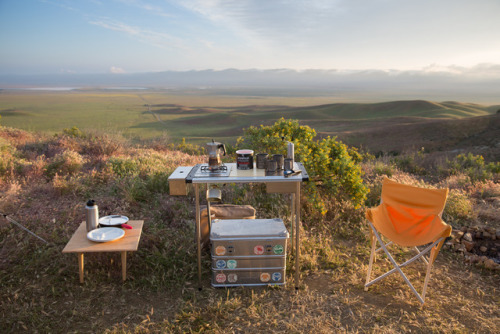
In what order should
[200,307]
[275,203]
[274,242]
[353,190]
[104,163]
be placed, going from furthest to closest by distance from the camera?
[104,163]
[275,203]
[353,190]
[274,242]
[200,307]

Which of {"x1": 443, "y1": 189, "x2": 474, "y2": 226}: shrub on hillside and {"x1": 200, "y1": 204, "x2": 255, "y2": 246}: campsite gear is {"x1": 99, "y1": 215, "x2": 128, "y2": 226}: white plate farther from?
{"x1": 443, "y1": 189, "x2": 474, "y2": 226}: shrub on hillside

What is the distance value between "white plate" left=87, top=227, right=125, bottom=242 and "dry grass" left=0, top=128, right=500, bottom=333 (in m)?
0.40

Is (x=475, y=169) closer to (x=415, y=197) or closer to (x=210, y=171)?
(x=415, y=197)

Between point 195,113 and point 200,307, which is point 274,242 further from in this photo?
point 195,113

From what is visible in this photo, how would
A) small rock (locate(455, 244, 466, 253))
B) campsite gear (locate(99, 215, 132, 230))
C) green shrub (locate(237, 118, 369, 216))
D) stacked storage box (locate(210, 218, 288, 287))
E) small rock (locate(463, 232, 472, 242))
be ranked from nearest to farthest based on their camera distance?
stacked storage box (locate(210, 218, 288, 287)), campsite gear (locate(99, 215, 132, 230)), small rock (locate(455, 244, 466, 253)), small rock (locate(463, 232, 472, 242)), green shrub (locate(237, 118, 369, 216))

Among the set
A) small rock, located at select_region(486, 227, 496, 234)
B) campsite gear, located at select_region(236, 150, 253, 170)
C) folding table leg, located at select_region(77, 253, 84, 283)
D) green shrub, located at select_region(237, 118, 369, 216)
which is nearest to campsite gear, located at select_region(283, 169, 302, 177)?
campsite gear, located at select_region(236, 150, 253, 170)

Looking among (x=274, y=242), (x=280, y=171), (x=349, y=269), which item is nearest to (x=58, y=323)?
(x=274, y=242)

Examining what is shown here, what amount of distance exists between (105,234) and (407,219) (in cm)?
354

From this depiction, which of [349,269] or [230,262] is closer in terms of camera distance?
[230,262]

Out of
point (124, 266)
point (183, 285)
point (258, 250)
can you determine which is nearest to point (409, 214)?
point (258, 250)

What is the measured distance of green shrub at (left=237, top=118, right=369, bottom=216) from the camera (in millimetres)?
5344

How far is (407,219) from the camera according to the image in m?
4.14

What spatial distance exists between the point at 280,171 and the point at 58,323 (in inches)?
105

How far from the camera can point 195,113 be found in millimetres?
73312
